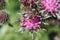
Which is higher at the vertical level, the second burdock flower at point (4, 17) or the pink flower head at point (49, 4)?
the pink flower head at point (49, 4)

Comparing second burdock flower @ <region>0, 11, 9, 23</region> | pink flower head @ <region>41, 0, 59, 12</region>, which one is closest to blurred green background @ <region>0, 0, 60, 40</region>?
second burdock flower @ <region>0, 11, 9, 23</region>

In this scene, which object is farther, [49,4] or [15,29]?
[15,29]

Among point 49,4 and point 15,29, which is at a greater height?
point 49,4

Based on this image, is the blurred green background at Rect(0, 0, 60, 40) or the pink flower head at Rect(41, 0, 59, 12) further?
the blurred green background at Rect(0, 0, 60, 40)

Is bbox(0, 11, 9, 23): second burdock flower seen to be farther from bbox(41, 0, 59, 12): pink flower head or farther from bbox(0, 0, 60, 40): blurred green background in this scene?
bbox(41, 0, 59, 12): pink flower head

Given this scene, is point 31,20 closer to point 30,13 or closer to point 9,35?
point 30,13

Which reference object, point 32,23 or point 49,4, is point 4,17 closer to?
point 32,23

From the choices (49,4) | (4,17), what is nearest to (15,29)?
(4,17)

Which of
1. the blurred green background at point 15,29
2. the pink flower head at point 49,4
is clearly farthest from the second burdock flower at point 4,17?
the pink flower head at point 49,4

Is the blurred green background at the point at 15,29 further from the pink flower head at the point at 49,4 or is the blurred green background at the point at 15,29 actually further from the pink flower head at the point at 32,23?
the pink flower head at the point at 49,4

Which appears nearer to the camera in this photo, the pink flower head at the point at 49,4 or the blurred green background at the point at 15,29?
the pink flower head at the point at 49,4

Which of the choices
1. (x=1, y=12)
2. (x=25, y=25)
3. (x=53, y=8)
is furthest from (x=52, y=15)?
(x=1, y=12)
